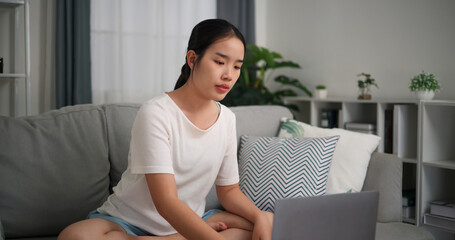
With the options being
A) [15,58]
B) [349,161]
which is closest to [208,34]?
[349,161]

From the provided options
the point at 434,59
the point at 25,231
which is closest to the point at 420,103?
the point at 434,59

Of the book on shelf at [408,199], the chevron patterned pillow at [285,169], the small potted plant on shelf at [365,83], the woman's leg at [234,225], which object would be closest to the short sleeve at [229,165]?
the woman's leg at [234,225]

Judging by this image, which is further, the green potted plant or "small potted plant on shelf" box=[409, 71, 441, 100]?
the green potted plant

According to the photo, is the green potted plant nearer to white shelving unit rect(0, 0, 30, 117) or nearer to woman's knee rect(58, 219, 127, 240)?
white shelving unit rect(0, 0, 30, 117)

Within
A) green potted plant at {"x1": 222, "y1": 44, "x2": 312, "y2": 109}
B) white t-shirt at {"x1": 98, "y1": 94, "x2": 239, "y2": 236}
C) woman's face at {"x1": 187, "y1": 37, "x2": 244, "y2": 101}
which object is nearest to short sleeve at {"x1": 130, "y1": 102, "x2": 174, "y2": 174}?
white t-shirt at {"x1": 98, "y1": 94, "x2": 239, "y2": 236}

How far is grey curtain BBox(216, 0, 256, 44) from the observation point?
419 cm

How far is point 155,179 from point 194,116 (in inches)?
10.2

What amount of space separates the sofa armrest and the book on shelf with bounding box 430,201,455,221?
852 millimetres

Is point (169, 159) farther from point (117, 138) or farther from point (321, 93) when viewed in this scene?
point (321, 93)

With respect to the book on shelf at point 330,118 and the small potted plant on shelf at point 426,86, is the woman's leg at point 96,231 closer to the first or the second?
the small potted plant on shelf at point 426,86

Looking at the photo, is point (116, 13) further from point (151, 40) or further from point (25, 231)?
point (25, 231)

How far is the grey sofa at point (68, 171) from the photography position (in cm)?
168

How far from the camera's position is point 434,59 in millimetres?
3080

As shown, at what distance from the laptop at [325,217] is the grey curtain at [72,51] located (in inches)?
109
